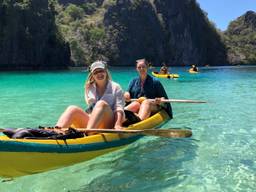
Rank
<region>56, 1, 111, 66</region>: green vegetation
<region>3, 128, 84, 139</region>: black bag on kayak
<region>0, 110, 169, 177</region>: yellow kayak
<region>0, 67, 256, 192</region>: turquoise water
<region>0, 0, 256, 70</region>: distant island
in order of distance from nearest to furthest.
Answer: <region>0, 110, 169, 177</region>: yellow kayak, <region>3, 128, 84, 139</region>: black bag on kayak, <region>0, 67, 256, 192</region>: turquoise water, <region>0, 0, 256, 70</region>: distant island, <region>56, 1, 111, 66</region>: green vegetation

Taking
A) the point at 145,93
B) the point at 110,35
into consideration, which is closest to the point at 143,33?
the point at 110,35

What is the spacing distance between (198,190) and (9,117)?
8.04m

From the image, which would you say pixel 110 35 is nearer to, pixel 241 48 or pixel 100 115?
pixel 241 48

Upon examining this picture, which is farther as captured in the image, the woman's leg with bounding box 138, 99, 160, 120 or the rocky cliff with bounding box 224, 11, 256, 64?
the rocky cliff with bounding box 224, 11, 256, 64

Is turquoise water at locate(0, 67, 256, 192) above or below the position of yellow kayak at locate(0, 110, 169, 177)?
below

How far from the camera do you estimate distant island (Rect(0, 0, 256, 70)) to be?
7400 cm

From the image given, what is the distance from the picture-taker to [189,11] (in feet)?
497

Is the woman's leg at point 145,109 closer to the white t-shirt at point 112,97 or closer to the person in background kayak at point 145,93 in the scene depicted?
the person in background kayak at point 145,93

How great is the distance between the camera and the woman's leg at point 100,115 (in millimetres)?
6465

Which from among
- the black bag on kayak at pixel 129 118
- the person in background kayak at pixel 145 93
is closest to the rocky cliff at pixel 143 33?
the person in background kayak at pixel 145 93

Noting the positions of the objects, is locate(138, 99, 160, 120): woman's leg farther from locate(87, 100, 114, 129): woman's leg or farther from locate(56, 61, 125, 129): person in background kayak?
locate(87, 100, 114, 129): woman's leg

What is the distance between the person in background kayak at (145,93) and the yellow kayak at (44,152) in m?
2.21

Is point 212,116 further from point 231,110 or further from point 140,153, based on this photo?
point 140,153

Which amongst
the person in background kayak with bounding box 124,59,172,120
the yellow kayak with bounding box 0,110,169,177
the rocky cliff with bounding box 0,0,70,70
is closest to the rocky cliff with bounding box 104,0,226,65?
the rocky cliff with bounding box 0,0,70,70
